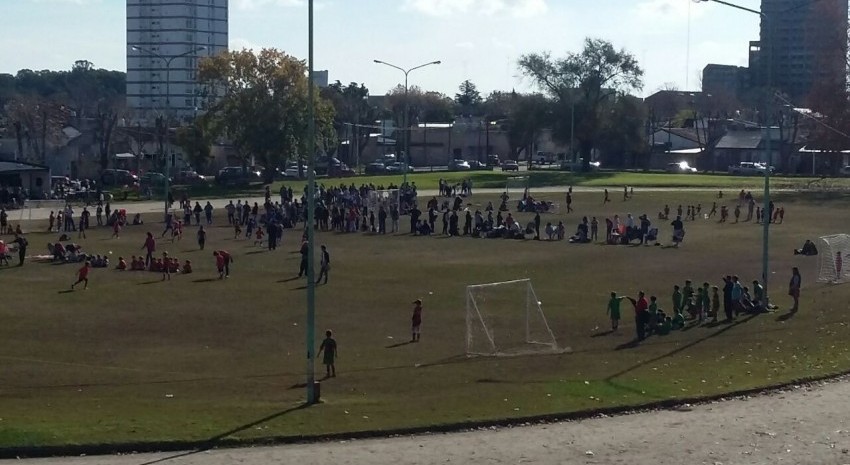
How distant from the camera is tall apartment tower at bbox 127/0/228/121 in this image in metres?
169


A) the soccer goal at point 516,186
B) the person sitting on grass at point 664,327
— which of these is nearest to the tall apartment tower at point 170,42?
the soccer goal at point 516,186

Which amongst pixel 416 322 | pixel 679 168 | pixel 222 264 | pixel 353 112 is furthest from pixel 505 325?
pixel 353 112

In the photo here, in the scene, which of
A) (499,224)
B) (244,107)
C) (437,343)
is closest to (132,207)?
(244,107)

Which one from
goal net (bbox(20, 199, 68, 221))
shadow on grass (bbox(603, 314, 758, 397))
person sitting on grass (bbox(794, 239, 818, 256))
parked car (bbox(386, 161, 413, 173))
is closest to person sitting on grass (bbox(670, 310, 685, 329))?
shadow on grass (bbox(603, 314, 758, 397))

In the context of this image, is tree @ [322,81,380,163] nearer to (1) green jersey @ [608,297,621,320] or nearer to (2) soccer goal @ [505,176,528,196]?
(2) soccer goal @ [505,176,528,196]

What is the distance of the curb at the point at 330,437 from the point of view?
16.8m

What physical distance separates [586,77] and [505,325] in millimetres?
83081

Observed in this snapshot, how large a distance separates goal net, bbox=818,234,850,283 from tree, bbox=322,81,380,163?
86844 mm

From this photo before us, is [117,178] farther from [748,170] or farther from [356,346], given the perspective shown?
[356,346]

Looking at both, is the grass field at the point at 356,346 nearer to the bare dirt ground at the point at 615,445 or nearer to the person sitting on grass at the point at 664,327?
the person sitting on grass at the point at 664,327

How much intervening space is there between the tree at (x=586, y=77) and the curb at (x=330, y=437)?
89246 mm

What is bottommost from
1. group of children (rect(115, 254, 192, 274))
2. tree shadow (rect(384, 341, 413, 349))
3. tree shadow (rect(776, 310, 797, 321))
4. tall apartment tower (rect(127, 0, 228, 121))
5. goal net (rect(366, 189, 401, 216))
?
tree shadow (rect(384, 341, 413, 349))

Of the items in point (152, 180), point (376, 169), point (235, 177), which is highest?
point (376, 169)

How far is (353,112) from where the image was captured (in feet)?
485
